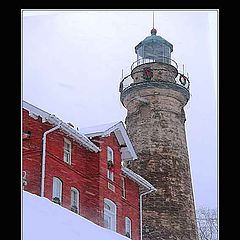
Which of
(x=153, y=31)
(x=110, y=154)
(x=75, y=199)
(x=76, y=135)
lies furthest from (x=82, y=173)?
(x=153, y=31)

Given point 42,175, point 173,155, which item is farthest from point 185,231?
point 42,175

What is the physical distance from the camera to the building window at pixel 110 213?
46.7ft

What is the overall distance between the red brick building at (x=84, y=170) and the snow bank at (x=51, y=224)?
1849 millimetres

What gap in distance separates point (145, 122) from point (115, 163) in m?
4.27

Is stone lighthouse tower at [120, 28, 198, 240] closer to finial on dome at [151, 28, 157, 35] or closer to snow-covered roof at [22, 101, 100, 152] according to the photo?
finial on dome at [151, 28, 157, 35]

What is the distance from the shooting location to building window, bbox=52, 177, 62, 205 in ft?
40.9

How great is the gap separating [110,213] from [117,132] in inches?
74.8

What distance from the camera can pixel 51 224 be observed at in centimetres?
848

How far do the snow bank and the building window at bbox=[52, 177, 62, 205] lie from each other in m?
1.96

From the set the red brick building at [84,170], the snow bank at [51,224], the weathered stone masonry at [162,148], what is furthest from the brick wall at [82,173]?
the snow bank at [51,224]

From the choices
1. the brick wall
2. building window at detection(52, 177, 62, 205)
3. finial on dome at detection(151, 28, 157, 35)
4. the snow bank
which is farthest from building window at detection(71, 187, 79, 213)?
finial on dome at detection(151, 28, 157, 35)

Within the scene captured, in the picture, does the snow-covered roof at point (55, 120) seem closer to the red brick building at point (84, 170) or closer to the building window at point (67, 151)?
the red brick building at point (84, 170)
